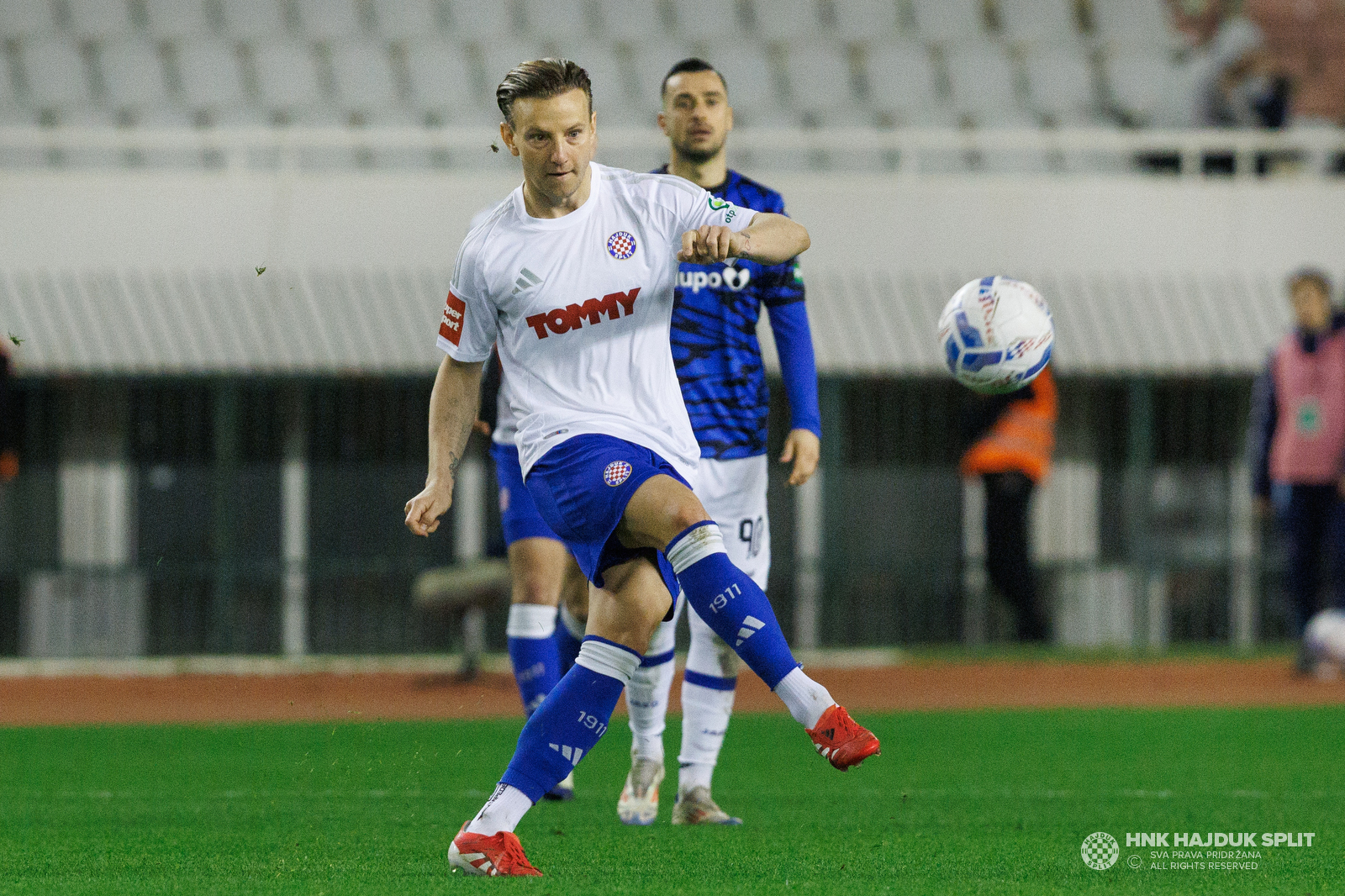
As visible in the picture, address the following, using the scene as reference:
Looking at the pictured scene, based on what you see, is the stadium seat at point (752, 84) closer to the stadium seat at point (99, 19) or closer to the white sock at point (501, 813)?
the stadium seat at point (99, 19)

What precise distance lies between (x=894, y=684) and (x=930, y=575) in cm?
215

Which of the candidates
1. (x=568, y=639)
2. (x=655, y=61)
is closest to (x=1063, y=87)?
(x=655, y=61)

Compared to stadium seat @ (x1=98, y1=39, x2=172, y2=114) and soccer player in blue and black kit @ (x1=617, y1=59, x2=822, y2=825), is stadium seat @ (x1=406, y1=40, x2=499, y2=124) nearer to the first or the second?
stadium seat @ (x1=98, y1=39, x2=172, y2=114)

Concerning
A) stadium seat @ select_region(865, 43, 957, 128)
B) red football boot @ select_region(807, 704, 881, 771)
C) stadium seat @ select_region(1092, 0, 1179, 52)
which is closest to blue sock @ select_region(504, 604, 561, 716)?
red football boot @ select_region(807, 704, 881, 771)

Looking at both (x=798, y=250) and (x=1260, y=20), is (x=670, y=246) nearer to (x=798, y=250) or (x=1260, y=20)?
(x=798, y=250)

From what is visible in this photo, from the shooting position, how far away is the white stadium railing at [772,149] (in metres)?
13.1

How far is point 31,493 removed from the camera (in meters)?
13.0

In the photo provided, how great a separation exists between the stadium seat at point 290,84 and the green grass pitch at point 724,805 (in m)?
7.42

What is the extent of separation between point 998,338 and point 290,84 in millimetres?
11444

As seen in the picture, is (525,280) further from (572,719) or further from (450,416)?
(572,719)

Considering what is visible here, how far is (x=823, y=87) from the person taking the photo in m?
15.6

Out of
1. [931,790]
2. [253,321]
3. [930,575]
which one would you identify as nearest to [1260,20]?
[930,575]

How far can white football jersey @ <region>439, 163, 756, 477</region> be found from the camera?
4.24 m

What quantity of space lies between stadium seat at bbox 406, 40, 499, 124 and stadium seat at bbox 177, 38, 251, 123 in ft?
4.71
